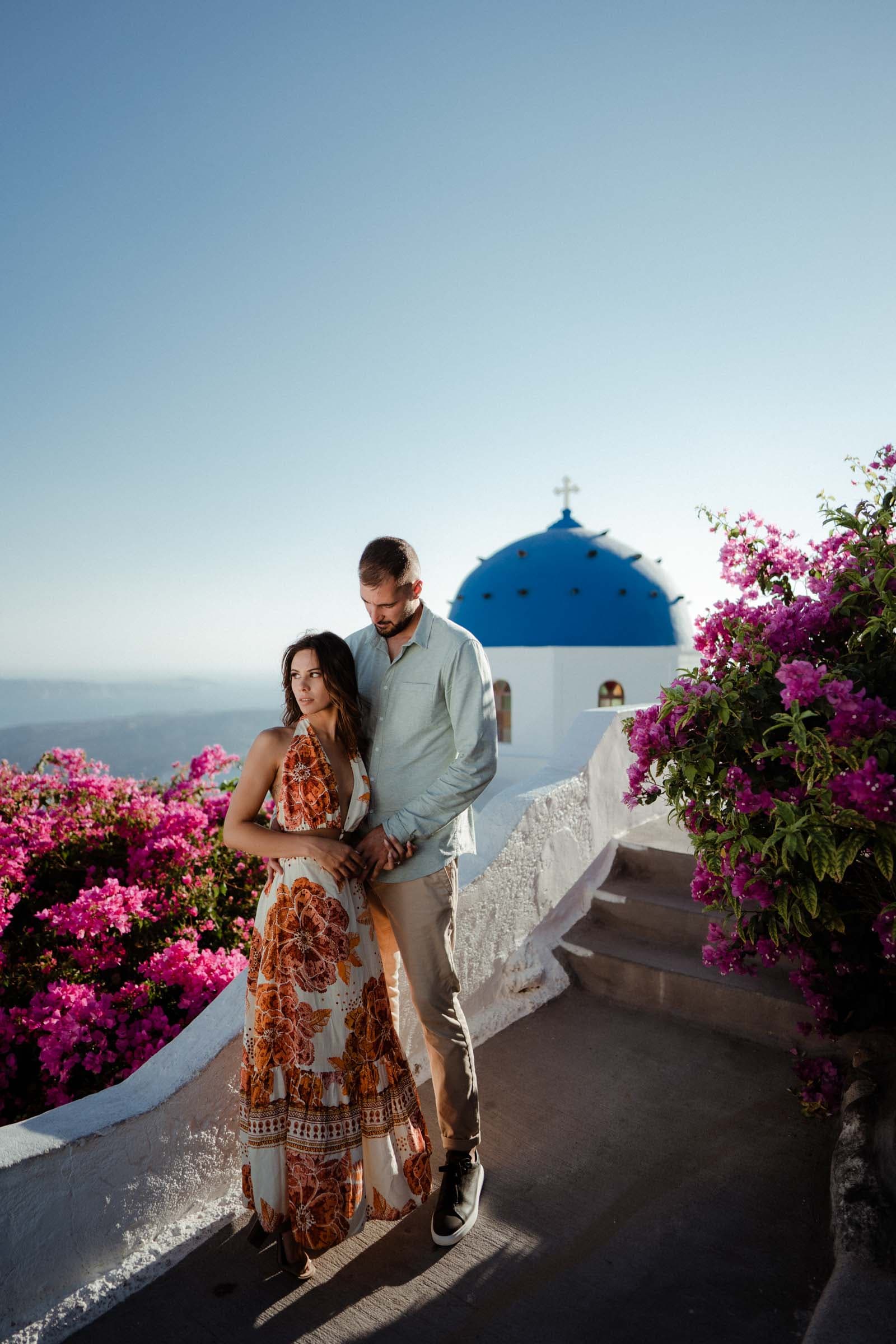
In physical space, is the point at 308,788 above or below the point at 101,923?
above

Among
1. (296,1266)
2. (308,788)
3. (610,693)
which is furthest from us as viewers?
(610,693)

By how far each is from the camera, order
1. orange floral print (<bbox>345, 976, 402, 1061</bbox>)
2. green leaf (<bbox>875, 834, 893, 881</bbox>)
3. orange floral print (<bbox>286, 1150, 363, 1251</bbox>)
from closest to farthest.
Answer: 1. green leaf (<bbox>875, 834, 893, 881</bbox>)
2. orange floral print (<bbox>286, 1150, 363, 1251</bbox>)
3. orange floral print (<bbox>345, 976, 402, 1061</bbox>)

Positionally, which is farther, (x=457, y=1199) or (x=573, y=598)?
(x=573, y=598)

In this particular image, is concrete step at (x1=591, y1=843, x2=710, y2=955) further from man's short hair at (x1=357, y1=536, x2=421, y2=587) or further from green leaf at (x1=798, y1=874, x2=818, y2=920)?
man's short hair at (x1=357, y1=536, x2=421, y2=587)

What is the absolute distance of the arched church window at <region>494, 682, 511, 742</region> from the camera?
61.2 feet

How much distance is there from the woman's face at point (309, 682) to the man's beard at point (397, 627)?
0.27 meters

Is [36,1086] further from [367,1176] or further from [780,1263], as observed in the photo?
[780,1263]

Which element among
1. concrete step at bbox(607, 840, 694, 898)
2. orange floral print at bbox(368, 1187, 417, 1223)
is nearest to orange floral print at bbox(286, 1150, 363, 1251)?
orange floral print at bbox(368, 1187, 417, 1223)

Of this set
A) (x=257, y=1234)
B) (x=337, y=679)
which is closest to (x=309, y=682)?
(x=337, y=679)

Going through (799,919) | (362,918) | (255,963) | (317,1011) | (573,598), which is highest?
(573,598)

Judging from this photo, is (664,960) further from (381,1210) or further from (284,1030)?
(284,1030)

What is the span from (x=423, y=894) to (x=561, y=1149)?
1.13 metres

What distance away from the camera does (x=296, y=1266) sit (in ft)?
7.64

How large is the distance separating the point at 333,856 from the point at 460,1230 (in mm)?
1227
